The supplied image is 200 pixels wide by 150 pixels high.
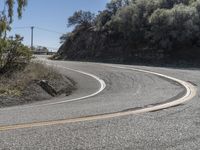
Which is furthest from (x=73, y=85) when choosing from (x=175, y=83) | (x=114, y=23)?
(x=114, y=23)

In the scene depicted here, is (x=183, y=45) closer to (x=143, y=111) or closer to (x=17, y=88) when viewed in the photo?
(x=17, y=88)

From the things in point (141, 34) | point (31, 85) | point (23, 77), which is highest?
point (141, 34)

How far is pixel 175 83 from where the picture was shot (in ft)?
56.7

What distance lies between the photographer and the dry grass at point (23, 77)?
16.1 m

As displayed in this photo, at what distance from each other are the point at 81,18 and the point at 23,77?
32.9 m

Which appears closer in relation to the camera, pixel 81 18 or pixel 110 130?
A: pixel 110 130

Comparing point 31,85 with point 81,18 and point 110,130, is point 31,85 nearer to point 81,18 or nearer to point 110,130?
point 110,130

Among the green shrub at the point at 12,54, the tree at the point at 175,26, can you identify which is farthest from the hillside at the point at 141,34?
the green shrub at the point at 12,54

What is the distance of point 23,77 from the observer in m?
18.3

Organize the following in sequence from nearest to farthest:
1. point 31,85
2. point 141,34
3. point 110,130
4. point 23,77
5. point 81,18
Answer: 1. point 110,130
2. point 31,85
3. point 23,77
4. point 141,34
5. point 81,18

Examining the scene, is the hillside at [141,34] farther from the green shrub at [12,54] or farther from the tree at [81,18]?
the green shrub at [12,54]

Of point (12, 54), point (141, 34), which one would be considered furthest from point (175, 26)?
point (12, 54)

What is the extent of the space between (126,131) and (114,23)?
109 ft

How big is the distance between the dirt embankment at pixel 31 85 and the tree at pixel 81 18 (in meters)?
28.7
